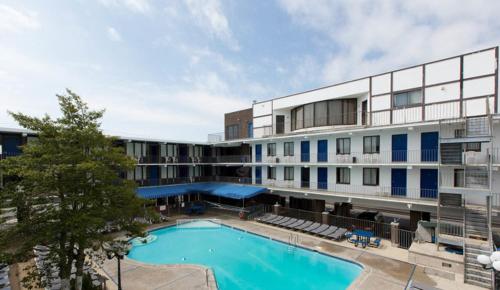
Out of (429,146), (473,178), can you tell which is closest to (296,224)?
(429,146)

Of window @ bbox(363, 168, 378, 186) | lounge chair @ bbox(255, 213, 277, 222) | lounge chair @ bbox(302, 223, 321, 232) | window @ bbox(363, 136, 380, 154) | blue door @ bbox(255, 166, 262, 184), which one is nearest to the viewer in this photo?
window @ bbox(363, 136, 380, 154)

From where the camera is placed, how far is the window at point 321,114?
76.0 feet

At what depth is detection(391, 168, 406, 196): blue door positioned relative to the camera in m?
17.8

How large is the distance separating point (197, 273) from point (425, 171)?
1671 centimetres

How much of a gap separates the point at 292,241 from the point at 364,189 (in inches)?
290

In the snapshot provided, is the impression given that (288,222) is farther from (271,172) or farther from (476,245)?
(476,245)

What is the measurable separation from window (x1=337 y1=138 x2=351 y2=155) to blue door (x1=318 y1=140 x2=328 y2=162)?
1171 mm

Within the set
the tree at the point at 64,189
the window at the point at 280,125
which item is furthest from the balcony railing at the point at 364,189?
the tree at the point at 64,189

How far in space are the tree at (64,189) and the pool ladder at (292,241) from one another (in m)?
11.4

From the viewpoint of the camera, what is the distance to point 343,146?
20859mm

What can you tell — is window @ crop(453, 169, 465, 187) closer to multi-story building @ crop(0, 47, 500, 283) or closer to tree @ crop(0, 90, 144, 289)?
multi-story building @ crop(0, 47, 500, 283)

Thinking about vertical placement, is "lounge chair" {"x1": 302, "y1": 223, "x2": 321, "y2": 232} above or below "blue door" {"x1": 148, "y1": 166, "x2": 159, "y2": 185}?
below

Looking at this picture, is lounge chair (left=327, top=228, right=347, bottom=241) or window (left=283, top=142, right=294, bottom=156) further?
window (left=283, top=142, right=294, bottom=156)

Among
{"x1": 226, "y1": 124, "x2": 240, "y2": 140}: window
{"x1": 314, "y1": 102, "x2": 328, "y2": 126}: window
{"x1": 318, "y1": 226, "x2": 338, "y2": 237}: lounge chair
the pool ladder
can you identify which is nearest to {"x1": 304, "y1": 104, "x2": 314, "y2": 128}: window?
{"x1": 314, "y1": 102, "x2": 328, "y2": 126}: window
